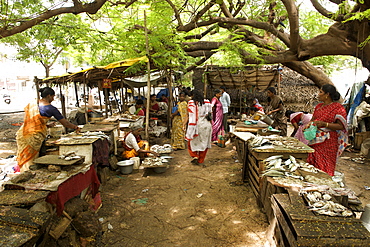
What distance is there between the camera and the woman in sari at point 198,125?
20.2 ft

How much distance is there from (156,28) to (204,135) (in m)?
3.88

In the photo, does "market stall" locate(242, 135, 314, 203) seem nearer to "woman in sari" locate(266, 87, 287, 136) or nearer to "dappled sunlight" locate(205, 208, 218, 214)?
"dappled sunlight" locate(205, 208, 218, 214)

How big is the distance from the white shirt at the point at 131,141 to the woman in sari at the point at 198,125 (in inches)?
53.2

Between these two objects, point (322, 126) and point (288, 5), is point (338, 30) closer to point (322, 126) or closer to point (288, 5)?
point (288, 5)

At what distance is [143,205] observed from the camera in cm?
418

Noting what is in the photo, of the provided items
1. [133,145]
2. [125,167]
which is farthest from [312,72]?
[125,167]

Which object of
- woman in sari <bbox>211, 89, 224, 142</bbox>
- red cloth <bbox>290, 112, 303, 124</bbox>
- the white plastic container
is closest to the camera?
red cloth <bbox>290, 112, 303, 124</bbox>

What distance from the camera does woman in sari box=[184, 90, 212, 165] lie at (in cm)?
617

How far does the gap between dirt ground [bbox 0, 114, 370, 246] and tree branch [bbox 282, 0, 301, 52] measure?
372 cm

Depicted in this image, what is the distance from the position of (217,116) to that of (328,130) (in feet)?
15.5

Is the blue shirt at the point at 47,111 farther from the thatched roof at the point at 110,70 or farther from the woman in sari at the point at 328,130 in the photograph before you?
the woman in sari at the point at 328,130

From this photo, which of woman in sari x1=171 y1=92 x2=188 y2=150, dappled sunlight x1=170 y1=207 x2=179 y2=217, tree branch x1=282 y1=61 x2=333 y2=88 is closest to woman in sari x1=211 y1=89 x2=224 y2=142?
woman in sari x1=171 y1=92 x2=188 y2=150

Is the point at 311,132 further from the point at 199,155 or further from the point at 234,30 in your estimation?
the point at 234,30

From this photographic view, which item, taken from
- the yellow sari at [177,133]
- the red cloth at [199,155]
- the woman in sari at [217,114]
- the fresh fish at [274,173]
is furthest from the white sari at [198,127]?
the fresh fish at [274,173]
